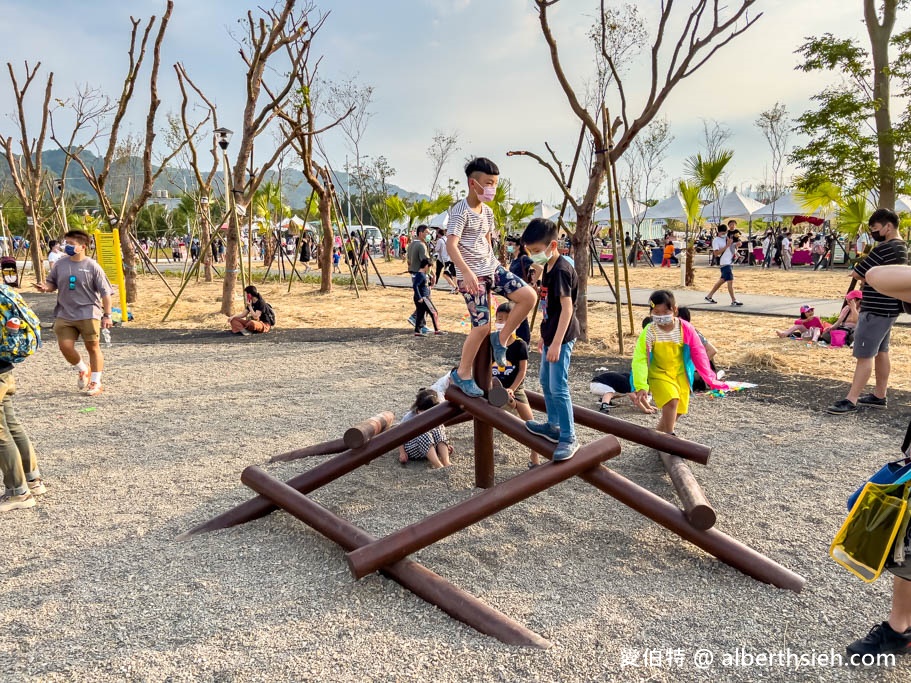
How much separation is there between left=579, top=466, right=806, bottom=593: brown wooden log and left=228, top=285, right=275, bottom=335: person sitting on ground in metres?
8.78

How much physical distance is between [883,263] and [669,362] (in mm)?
2377

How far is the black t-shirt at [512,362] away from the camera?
4742 millimetres

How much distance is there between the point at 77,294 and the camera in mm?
6379

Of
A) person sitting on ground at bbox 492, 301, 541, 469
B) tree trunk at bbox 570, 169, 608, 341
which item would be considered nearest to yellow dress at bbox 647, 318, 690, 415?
person sitting on ground at bbox 492, 301, 541, 469

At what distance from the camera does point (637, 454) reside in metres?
4.95

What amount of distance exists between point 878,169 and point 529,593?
35.1 feet

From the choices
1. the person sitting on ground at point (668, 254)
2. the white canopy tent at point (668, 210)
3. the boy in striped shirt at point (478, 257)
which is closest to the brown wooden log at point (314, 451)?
the boy in striped shirt at point (478, 257)

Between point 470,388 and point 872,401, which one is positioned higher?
point 470,388

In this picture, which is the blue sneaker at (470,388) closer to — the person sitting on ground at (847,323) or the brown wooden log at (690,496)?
the brown wooden log at (690,496)

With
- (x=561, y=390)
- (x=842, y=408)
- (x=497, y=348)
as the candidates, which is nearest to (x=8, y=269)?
(x=497, y=348)

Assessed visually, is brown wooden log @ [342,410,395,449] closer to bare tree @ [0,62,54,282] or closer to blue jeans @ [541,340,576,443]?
blue jeans @ [541,340,576,443]

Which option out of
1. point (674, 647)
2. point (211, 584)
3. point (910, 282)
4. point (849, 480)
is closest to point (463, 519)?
point (674, 647)

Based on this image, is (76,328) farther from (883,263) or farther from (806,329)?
(806,329)

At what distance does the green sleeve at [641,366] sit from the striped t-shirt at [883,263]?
6.90ft
